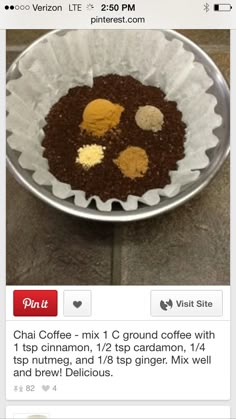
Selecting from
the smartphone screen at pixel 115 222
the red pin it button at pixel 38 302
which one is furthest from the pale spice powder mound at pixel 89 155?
the red pin it button at pixel 38 302

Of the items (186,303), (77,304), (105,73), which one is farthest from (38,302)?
(105,73)

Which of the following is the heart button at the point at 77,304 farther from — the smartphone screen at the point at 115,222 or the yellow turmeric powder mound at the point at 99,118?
the yellow turmeric powder mound at the point at 99,118

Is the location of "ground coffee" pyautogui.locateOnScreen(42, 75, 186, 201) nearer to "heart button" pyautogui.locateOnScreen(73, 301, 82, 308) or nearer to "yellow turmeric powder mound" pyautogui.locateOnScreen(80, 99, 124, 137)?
"yellow turmeric powder mound" pyautogui.locateOnScreen(80, 99, 124, 137)

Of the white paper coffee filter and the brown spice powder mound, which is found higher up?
the white paper coffee filter
